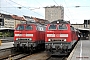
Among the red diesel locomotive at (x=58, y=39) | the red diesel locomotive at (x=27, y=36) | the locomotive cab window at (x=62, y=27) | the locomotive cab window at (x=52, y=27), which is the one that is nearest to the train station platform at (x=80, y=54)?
the red diesel locomotive at (x=58, y=39)

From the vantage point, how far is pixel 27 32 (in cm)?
2058

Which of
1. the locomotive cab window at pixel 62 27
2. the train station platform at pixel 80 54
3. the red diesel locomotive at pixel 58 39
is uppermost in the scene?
the locomotive cab window at pixel 62 27

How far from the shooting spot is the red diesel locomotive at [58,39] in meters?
18.0

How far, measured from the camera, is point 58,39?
18.2m

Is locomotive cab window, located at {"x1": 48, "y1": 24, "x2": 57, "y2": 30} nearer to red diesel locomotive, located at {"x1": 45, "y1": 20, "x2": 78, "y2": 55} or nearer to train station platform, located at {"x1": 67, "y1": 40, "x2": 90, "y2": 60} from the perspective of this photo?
red diesel locomotive, located at {"x1": 45, "y1": 20, "x2": 78, "y2": 55}

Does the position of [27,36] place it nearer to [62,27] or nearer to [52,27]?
[52,27]

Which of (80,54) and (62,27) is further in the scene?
(62,27)

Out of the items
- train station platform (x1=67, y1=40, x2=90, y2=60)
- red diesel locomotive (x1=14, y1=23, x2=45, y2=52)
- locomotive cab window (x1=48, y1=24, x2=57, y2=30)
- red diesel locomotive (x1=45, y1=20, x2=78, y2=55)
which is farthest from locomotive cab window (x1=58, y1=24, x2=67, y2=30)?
red diesel locomotive (x1=14, y1=23, x2=45, y2=52)

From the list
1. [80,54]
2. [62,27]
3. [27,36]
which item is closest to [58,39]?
[62,27]

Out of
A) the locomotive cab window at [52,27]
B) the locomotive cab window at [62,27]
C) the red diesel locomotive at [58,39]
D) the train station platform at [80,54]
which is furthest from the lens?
the locomotive cab window at [52,27]

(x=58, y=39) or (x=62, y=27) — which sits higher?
(x=62, y=27)

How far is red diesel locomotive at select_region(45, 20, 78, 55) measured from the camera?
18.0 meters

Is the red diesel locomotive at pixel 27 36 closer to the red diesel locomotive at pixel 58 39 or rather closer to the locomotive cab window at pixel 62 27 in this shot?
the red diesel locomotive at pixel 58 39

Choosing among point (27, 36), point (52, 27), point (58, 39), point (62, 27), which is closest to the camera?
point (58, 39)
